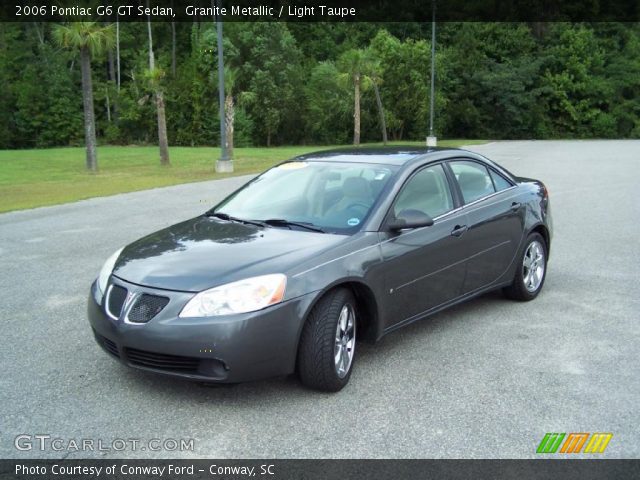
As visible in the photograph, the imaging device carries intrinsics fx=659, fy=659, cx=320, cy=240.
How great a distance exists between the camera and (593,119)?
66875 mm

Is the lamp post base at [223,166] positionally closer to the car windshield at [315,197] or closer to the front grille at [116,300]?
the car windshield at [315,197]

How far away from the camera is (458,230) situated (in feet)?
17.1

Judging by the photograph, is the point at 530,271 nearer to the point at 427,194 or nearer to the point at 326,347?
→ the point at 427,194

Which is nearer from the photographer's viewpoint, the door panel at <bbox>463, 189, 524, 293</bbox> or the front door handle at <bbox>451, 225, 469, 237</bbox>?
the front door handle at <bbox>451, 225, 469, 237</bbox>

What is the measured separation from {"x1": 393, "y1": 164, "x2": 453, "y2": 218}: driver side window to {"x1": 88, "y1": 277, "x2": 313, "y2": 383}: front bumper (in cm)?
137

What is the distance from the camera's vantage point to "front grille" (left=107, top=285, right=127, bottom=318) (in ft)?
13.2

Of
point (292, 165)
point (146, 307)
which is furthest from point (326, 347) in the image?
point (292, 165)

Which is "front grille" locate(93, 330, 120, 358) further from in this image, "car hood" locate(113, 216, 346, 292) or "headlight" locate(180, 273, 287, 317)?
"headlight" locate(180, 273, 287, 317)

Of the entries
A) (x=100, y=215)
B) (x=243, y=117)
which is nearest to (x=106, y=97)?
(x=243, y=117)

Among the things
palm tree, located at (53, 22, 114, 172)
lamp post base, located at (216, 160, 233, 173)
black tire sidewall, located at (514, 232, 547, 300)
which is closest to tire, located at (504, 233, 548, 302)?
black tire sidewall, located at (514, 232, 547, 300)

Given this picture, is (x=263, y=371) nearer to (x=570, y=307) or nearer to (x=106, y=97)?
(x=570, y=307)

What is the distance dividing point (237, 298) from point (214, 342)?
287 mm

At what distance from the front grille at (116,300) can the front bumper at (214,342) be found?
0.28ft

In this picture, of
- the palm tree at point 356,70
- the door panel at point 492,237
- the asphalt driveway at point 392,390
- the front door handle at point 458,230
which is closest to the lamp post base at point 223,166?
the asphalt driveway at point 392,390
